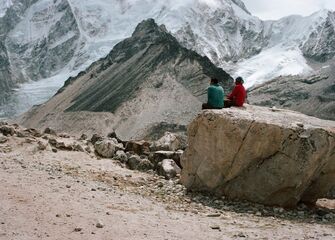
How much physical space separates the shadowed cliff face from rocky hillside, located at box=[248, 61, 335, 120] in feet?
125

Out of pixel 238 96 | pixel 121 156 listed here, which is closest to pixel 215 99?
pixel 238 96

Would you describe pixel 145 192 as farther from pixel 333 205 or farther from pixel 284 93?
pixel 284 93

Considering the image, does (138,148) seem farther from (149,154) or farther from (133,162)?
(133,162)

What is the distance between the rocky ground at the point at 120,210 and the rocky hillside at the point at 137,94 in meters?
61.2

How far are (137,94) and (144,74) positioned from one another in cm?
797

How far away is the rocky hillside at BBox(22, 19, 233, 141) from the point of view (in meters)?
85.4

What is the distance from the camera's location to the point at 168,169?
59.7 feet

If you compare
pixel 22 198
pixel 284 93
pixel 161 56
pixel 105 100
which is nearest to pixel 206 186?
pixel 22 198

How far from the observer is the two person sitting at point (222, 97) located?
16.4 m

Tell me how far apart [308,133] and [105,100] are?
82.6 metres

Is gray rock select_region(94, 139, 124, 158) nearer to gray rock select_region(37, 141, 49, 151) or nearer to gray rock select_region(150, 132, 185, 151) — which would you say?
gray rock select_region(150, 132, 185, 151)

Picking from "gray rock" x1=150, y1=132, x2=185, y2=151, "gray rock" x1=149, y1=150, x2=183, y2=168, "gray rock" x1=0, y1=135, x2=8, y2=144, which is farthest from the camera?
"gray rock" x1=150, y1=132, x2=185, y2=151

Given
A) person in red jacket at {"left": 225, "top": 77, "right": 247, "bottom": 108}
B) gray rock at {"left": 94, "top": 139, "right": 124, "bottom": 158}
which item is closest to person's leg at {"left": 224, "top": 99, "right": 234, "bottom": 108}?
person in red jacket at {"left": 225, "top": 77, "right": 247, "bottom": 108}

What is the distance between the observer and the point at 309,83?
586 feet
